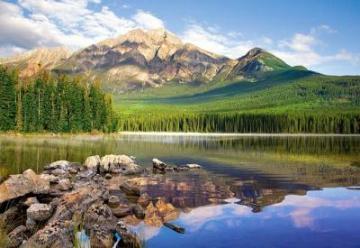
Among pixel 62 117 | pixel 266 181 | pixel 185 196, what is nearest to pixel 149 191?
pixel 185 196

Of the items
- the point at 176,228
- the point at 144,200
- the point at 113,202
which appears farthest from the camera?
the point at 144,200

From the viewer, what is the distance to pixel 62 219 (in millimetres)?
25156

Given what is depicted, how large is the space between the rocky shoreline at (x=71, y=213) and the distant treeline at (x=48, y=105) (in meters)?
81.2

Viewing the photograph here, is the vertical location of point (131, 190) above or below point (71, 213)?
below

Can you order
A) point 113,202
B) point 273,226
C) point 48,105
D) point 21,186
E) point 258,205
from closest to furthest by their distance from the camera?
point 273,226
point 21,186
point 113,202
point 258,205
point 48,105

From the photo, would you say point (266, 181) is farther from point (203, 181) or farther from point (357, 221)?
point (357, 221)

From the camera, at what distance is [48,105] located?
402 ft

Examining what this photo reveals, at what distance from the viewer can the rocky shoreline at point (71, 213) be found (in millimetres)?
20812

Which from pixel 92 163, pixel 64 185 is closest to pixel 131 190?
pixel 64 185

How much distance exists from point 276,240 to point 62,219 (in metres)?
12.6

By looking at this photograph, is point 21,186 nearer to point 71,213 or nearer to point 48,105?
point 71,213

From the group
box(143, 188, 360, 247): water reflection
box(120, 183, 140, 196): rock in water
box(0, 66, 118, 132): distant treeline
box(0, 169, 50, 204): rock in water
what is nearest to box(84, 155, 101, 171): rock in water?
box(120, 183, 140, 196): rock in water

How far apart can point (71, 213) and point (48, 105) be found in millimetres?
101962

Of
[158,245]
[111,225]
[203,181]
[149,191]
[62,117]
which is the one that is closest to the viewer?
[158,245]
